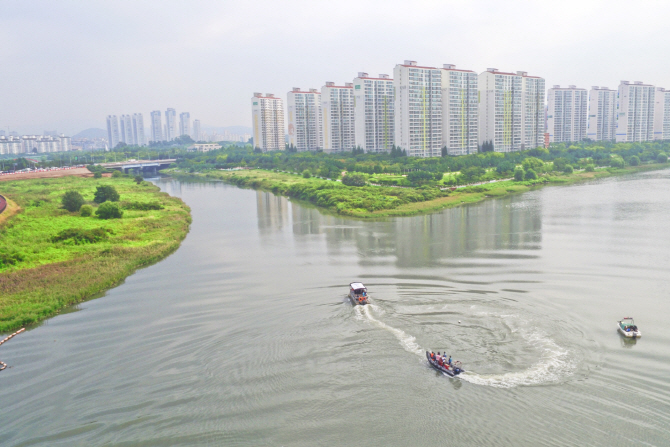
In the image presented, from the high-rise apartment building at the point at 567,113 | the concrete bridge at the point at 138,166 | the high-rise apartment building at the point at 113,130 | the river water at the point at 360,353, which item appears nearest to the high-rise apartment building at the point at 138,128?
the high-rise apartment building at the point at 113,130

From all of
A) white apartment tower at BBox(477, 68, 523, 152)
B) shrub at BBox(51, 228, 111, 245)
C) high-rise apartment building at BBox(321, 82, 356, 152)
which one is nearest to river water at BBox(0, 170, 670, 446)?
shrub at BBox(51, 228, 111, 245)

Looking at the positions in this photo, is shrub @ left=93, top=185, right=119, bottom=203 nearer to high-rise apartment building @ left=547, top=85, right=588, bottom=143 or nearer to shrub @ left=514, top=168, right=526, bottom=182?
shrub @ left=514, top=168, right=526, bottom=182

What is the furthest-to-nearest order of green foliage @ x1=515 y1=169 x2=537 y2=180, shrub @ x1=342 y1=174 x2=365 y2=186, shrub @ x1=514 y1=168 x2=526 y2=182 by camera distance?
1. green foliage @ x1=515 y1=169 x2=537 y2=180
2. shrub @ x1=514 y1=168 x2=526 y2=182
3. shrub @ x1=342 y1=174 x2=365 y2=186

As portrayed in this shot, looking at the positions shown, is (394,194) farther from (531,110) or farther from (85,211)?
(531,110)

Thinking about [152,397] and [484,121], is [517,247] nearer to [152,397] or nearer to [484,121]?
[152,397]

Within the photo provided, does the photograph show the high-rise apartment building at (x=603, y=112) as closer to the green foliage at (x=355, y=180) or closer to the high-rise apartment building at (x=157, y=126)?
the green foliage at (x=355, y=180)
